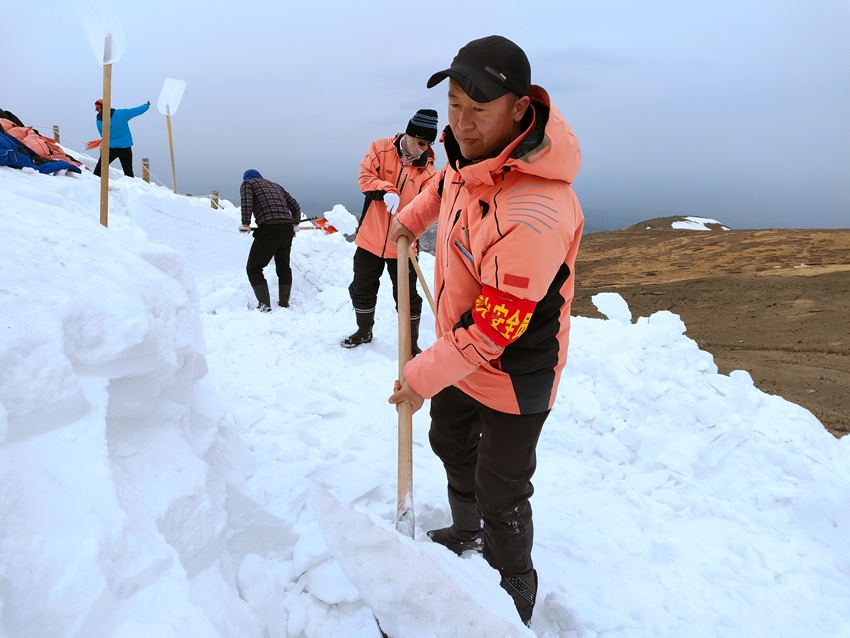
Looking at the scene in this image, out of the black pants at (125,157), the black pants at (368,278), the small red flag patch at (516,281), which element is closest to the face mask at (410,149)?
the black pants at (368,278)

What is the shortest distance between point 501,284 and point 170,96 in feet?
30.3

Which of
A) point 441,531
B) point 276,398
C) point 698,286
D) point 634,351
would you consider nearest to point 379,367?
point 276,398

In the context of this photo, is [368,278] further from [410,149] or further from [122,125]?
[122,125]

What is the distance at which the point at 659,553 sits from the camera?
2.63 metres

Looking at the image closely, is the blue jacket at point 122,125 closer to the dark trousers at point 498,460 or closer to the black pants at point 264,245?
the black pants at point 264,245

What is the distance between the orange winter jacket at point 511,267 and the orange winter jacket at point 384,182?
2259mm

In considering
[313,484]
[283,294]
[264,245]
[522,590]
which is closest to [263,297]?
[283,294]

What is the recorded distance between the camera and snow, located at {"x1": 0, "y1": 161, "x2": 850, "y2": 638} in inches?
47.1

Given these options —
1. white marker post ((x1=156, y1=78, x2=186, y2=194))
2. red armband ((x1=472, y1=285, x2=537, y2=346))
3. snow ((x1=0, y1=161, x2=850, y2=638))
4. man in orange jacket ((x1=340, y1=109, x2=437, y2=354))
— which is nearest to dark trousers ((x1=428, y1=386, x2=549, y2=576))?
snow ((x1=0, y1=161, x2=850, y2=638))

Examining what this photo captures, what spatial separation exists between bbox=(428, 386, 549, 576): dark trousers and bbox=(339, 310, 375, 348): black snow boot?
2393mm

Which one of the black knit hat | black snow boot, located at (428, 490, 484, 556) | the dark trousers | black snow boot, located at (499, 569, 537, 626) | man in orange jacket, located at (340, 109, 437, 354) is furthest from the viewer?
man in orange jacket, located at (340, 109, 437, 354)

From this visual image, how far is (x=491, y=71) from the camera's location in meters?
1.47

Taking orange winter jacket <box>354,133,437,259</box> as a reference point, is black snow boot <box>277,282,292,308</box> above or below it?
below

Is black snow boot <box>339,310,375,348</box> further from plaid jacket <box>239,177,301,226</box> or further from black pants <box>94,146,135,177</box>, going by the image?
black pants <box>94,146,135,177</box>
